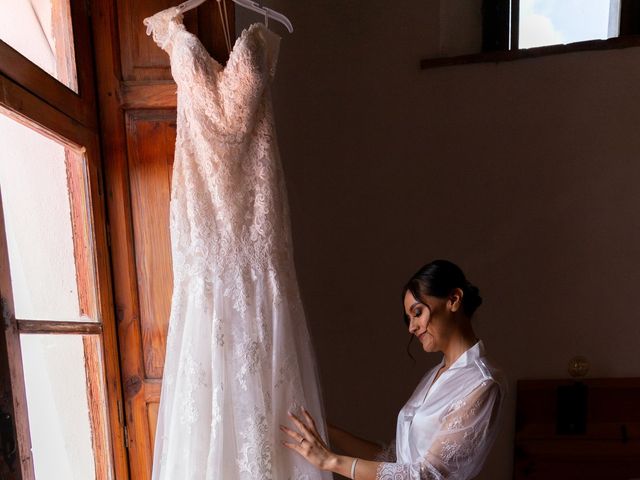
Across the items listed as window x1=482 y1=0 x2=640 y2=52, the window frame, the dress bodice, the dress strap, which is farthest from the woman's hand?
window x1=482 y1=0 x2=640 y2=52

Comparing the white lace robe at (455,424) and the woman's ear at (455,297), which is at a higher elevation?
the woman's ear at (455,297)

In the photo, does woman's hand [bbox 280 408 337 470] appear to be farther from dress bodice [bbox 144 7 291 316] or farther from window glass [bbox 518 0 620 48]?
window glass [bbox 518 0 620 48]

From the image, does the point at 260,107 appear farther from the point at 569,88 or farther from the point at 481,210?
the point at 569,88

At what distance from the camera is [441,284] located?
43.0 inches

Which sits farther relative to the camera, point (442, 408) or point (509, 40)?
point (509, 40)

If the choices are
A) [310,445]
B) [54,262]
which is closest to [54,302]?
[54,262]

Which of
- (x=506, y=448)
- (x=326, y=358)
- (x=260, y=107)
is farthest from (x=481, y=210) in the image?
(x=260, y=107)

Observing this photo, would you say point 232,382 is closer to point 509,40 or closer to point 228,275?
point 228,275

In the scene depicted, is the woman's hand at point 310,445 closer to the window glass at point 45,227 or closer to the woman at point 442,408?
the woman at point 442,408

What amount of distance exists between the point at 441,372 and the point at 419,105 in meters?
1.02

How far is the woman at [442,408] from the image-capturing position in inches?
40.1

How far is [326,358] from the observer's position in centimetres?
190

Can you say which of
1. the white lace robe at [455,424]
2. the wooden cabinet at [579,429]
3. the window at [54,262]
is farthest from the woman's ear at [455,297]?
the wooden cabinet at [579,429]

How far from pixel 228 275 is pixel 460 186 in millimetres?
1108
